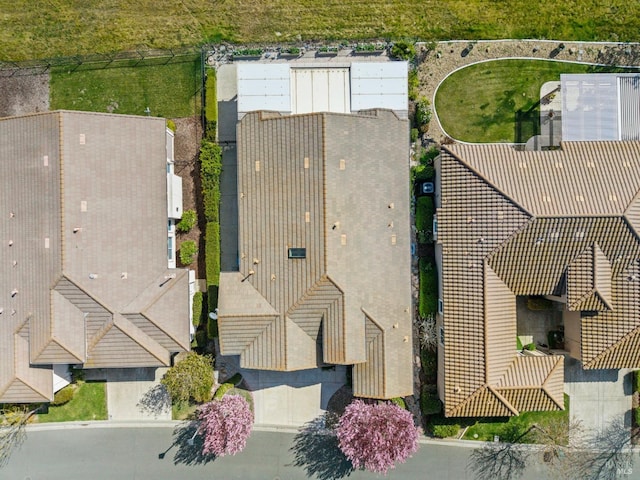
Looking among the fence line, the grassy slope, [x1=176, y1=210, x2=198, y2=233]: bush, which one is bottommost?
[x1=176, y1=210, x2=198, y2=233]: bush

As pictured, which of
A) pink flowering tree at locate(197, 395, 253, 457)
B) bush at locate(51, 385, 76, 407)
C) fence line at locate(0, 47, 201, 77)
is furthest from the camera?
fence line at locate(0, 47, 201, 77)

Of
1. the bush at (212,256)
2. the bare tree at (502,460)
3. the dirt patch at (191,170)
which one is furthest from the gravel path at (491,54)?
the bare tree at (502,460)

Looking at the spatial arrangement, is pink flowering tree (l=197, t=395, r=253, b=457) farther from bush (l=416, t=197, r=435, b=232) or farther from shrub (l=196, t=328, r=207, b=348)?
bush (l=416, t=197, r=435, b=232)

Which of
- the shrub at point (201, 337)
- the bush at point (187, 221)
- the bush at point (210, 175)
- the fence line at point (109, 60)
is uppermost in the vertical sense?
the fence line at point (109, 60)

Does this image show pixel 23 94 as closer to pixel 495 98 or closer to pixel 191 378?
pixel 191 378

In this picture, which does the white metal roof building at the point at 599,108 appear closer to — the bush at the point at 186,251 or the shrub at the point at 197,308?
the bush at the point at 186,251

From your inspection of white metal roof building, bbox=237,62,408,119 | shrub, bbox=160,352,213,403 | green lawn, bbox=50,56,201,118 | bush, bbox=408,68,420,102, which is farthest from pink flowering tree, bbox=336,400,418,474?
green lawn, bbox=50,56,201,118

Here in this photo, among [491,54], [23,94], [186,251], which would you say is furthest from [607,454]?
[23,94]
